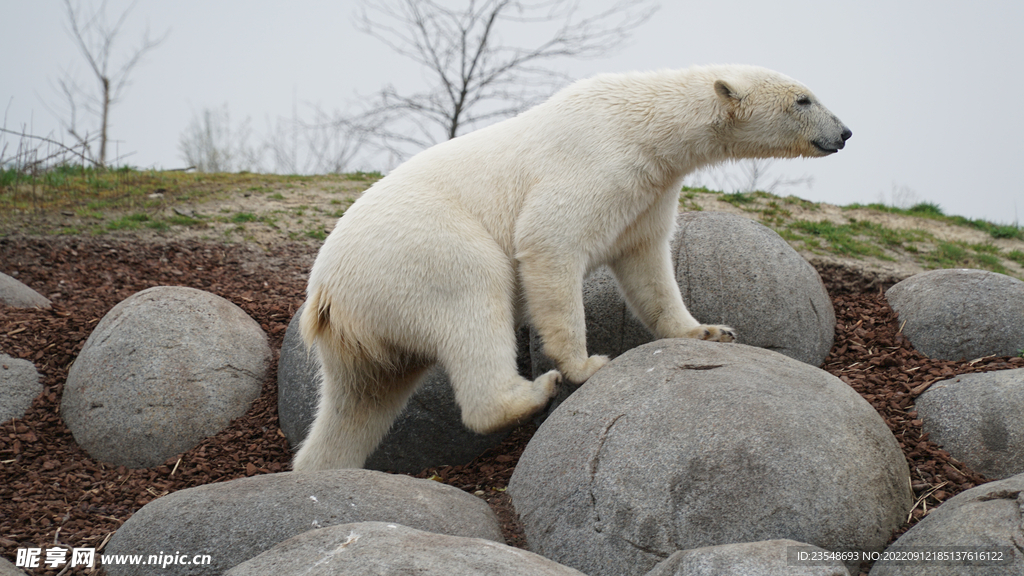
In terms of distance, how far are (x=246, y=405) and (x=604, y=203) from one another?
3.27m

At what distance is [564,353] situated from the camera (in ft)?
15.0

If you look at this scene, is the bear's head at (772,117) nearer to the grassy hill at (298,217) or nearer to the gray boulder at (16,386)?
the grassy hill at (298,217)

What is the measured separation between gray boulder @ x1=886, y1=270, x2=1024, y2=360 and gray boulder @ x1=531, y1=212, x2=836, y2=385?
2.18ft

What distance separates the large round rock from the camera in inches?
130

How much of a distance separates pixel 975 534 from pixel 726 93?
110 inches

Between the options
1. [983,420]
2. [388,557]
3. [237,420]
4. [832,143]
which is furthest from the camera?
[237,420]

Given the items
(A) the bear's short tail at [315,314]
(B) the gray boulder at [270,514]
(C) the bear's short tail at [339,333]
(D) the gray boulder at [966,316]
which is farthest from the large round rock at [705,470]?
(D) the gray boulder at [966,316]

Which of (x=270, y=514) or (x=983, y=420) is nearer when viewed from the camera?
(x=270, y=514)

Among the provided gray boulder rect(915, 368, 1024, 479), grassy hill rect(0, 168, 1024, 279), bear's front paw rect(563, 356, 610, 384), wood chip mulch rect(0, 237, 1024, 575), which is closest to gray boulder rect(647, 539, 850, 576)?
wood chip mulch rect(0, 237, 1024, 575)

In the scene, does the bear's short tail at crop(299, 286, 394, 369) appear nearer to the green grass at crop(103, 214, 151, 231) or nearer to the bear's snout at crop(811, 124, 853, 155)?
the bear's snout at crop(811, 124, 853, 155)

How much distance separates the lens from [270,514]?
135 inches

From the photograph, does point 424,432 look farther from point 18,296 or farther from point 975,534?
point 18,296

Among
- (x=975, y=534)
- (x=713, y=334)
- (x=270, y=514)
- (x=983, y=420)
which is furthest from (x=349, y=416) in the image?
(x=983, y=420)

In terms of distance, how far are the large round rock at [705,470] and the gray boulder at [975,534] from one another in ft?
1.00
